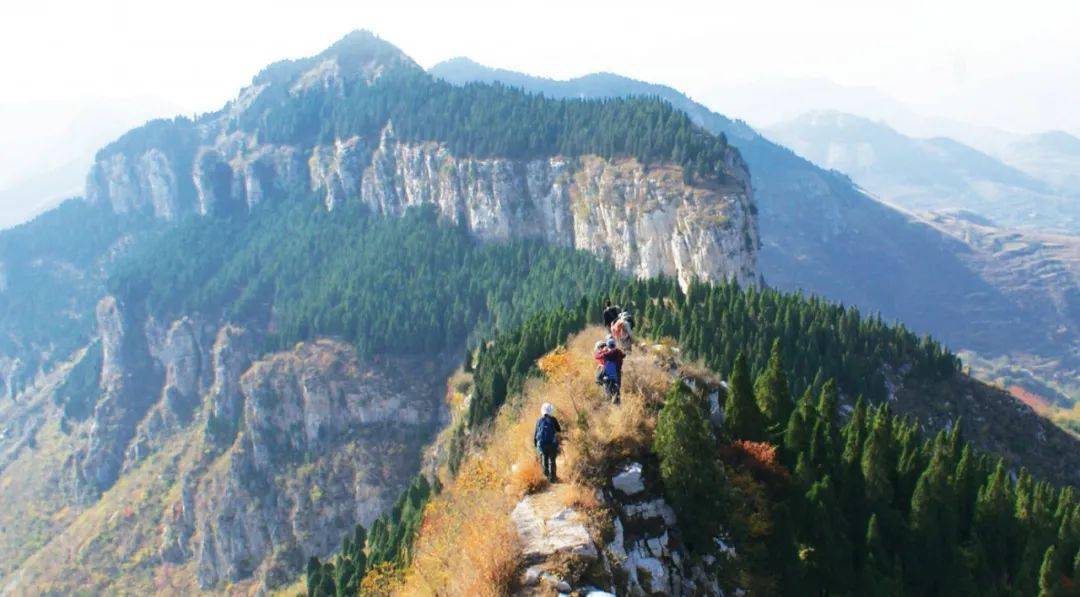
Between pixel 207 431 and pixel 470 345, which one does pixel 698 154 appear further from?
pixel 207 431

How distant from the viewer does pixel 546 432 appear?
2064 cm

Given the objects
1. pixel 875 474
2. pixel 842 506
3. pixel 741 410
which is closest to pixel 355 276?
pixel 741 410

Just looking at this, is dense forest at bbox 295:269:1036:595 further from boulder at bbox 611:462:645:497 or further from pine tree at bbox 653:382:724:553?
boulder at bbox 611:462:645:497

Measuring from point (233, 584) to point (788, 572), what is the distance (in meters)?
111

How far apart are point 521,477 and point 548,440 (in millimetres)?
1559

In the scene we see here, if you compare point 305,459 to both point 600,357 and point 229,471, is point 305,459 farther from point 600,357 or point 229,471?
point 600,357

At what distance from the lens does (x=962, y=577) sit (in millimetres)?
27844

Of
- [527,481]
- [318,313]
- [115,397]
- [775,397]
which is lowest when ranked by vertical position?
[115,397]

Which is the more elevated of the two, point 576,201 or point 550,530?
point 550,530

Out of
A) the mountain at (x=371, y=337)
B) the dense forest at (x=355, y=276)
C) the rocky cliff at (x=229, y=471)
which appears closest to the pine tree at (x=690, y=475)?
the mountain at (x=371, y=337)

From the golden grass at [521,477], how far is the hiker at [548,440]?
1.11ft

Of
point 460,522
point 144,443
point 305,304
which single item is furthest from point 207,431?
point 460,522

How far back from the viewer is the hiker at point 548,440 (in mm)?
20609

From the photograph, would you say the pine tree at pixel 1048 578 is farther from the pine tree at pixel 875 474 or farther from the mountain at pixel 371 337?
the mountain at pixel 371 337
